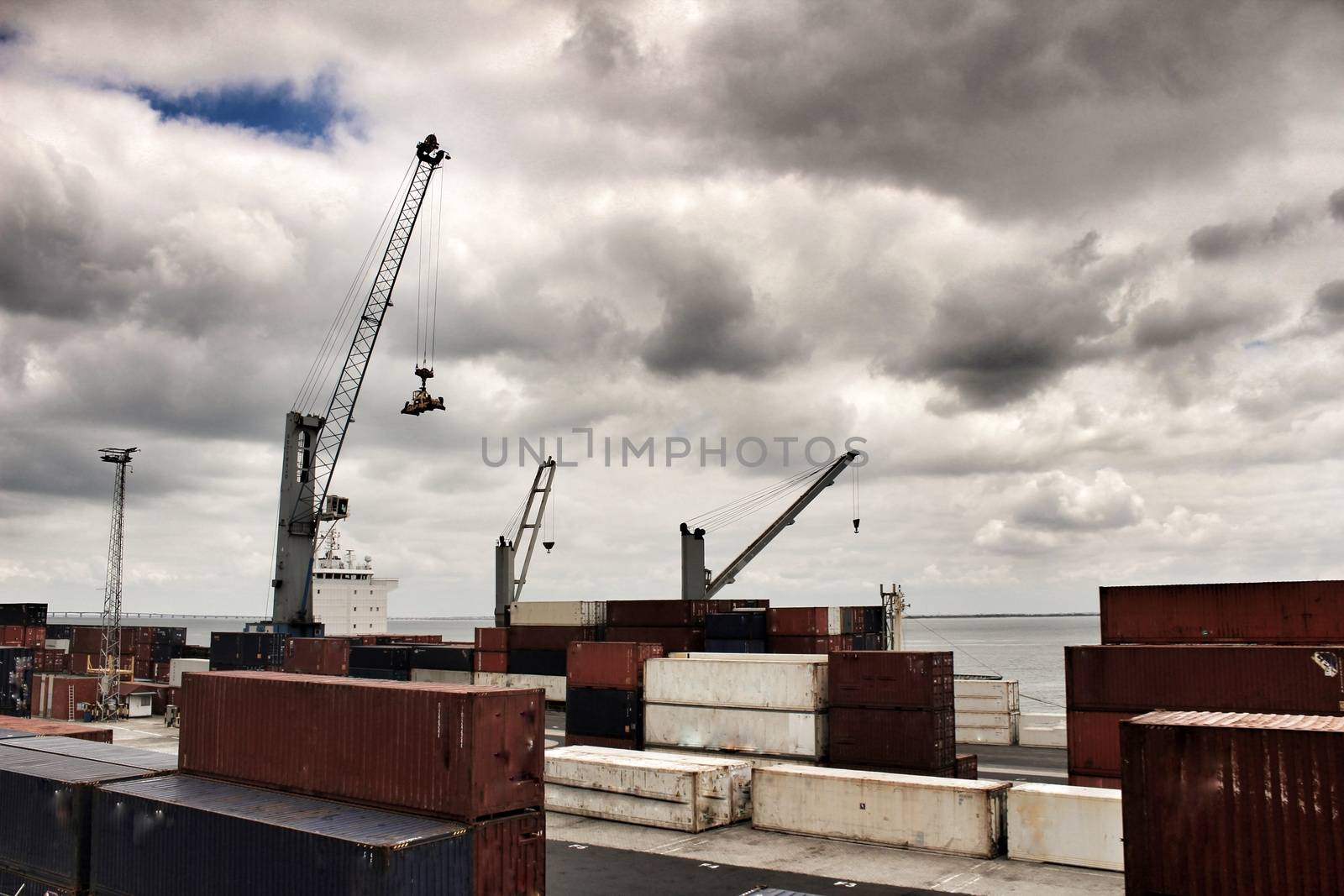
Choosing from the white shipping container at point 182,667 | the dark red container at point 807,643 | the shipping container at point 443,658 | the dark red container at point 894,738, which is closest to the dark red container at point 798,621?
the dark red container at point 807,643

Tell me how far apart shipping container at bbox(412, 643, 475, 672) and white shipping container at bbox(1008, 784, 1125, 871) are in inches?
1637

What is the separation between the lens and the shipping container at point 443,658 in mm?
59344

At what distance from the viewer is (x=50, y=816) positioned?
20625mm

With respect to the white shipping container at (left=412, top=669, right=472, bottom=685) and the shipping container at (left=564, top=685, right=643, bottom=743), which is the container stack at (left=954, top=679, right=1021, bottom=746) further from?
the white shipping container at (left=412, top=669, right=472, bottom=685)

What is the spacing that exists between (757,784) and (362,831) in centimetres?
1471

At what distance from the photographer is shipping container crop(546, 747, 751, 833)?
27922 mm

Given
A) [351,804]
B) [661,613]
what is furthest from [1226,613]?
[661,613]

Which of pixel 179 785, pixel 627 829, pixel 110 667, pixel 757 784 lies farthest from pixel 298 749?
pixel 110 667

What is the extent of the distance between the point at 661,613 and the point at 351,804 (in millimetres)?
33260

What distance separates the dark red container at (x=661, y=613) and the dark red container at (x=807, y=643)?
569cm

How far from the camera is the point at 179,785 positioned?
20375 mm

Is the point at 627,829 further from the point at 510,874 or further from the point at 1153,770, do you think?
the point at 1153,770

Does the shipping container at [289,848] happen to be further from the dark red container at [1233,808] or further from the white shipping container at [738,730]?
the white shipping container at [738,730]

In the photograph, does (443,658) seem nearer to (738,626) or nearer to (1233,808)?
(738,626)
